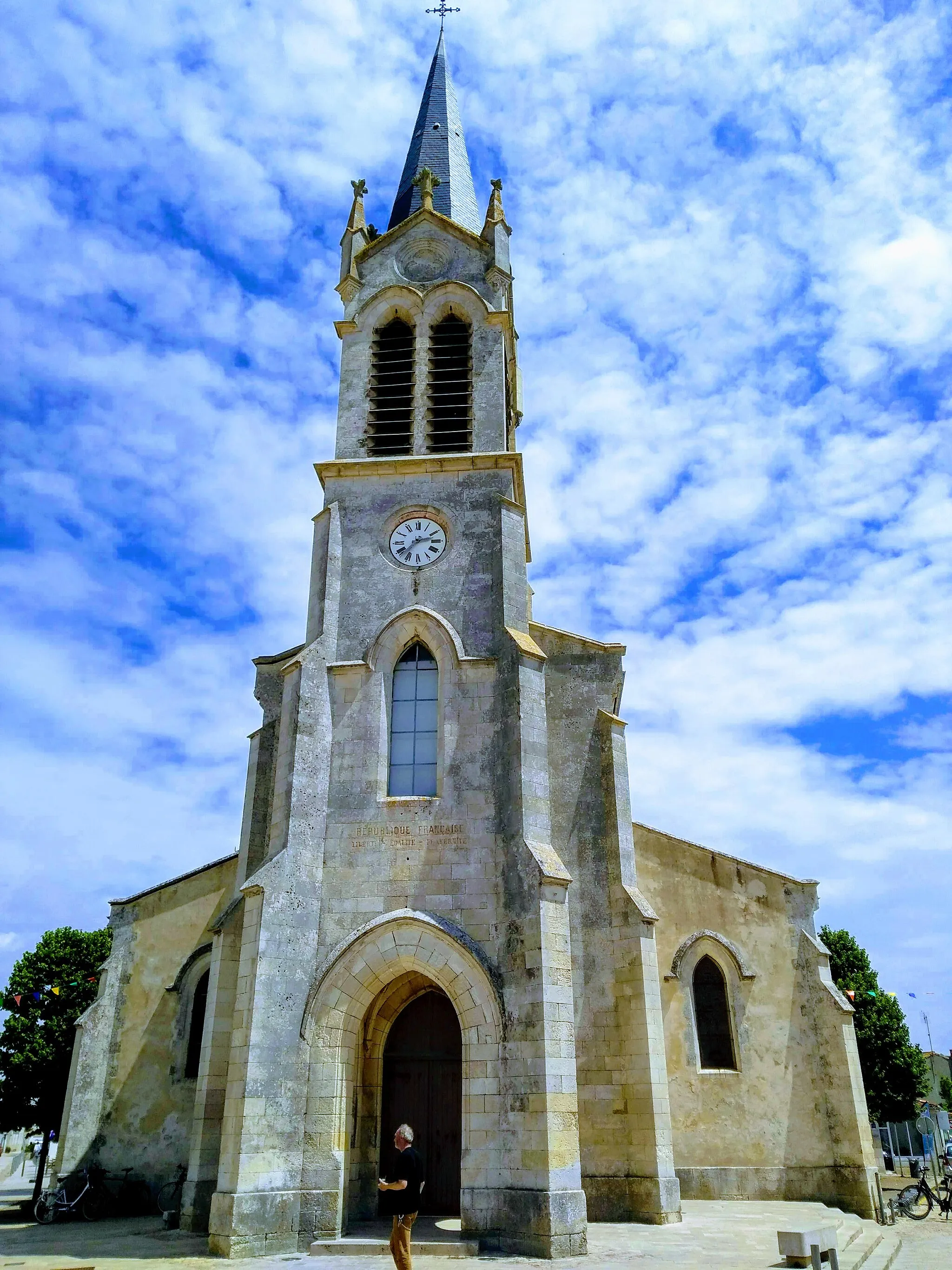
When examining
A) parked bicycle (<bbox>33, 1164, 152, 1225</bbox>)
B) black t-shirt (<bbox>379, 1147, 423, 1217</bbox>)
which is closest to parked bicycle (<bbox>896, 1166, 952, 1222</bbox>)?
black t-shirt (<bbox>379, 1147, 423, 1217</bbox>)

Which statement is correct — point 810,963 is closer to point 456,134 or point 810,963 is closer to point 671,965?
point 671,965

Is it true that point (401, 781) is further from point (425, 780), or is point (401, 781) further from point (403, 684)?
point (403, 684)

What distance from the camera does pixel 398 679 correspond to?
1645 centimetres

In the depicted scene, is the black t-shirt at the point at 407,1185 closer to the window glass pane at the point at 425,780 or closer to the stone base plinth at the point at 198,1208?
the stone base plinth at the point at 198,1208

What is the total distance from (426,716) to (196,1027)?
8.81m

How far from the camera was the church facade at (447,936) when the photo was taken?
13164 mm

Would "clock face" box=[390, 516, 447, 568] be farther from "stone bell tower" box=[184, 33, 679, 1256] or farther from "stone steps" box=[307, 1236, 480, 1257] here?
"stone steps" box=[307, 1236, 480, 1257]

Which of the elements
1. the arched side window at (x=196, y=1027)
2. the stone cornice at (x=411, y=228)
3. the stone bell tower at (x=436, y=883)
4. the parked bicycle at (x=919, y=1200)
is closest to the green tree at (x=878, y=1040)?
the parked bicycle at (x=919, y=1200)

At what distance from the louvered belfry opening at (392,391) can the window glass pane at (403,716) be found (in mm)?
5386

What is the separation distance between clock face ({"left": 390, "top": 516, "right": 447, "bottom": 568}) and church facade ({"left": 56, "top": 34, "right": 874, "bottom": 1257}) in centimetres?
5

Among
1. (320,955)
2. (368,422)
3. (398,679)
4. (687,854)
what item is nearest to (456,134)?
(368,422)

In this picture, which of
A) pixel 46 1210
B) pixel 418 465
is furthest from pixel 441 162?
pixel 46 1210

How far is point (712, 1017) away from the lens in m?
18.3

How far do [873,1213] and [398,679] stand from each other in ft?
41.3
